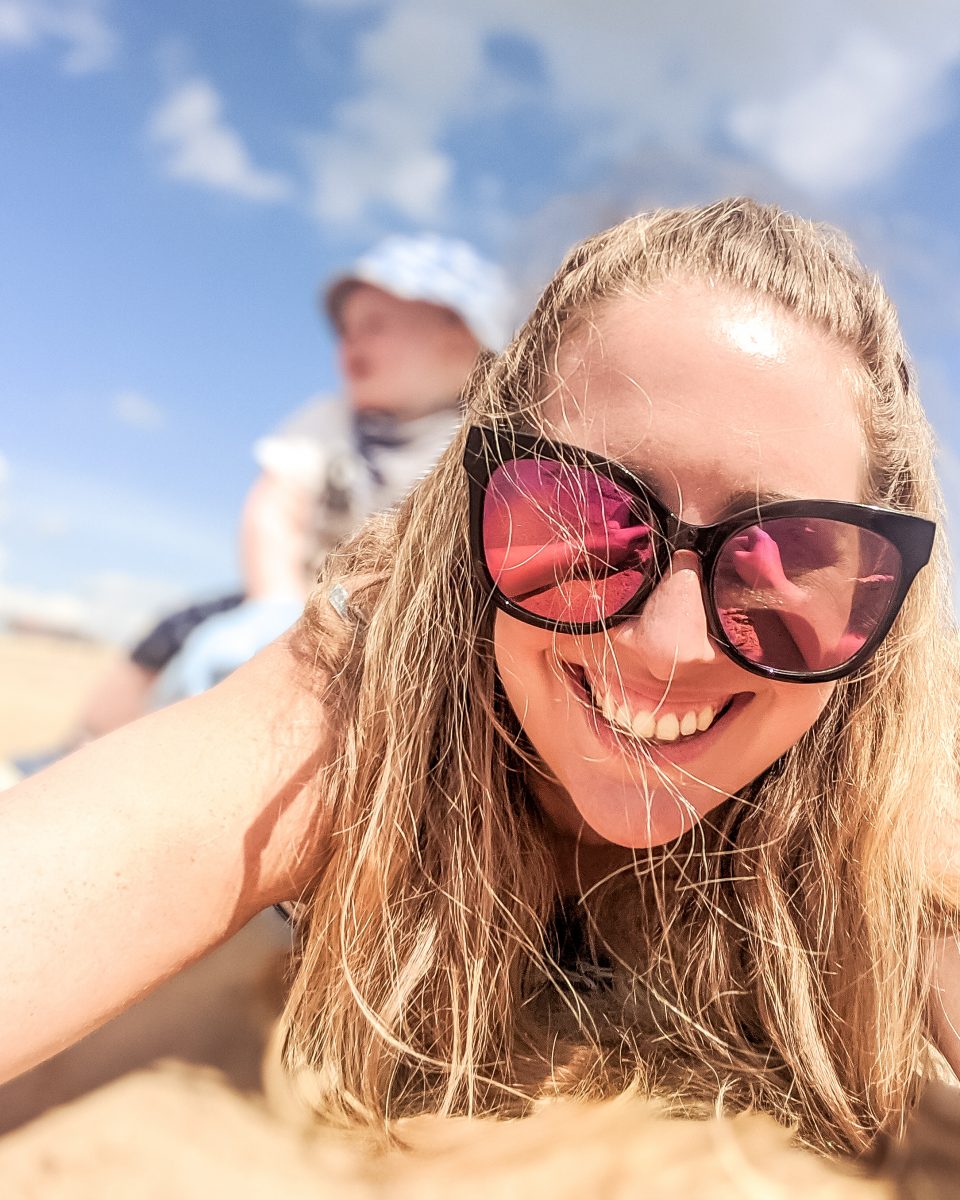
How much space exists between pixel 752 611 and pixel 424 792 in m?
0.63

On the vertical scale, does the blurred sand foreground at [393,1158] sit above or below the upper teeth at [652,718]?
below

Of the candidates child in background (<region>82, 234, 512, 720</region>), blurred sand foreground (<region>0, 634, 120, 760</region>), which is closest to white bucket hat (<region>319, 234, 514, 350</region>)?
child in background (<region>82, 234, 512, 720</region>)

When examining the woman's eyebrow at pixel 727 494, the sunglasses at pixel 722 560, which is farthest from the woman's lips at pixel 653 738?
the woman's eyebrow at pixel 727 494

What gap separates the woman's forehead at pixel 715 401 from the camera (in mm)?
1234

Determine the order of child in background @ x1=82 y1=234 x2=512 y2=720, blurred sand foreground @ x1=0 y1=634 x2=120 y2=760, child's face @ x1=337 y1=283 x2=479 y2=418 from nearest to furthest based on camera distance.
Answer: child in background @ x1=82 y1=234 x2=512 y2=720, child's face @ x1=337 y1=283 x2=479 y2=418, blurred sand foreground @ x1=0 y1=634 x2=120 y2=760

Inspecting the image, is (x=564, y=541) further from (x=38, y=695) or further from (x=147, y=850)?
(x=38, y=695)

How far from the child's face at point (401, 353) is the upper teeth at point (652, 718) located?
346 cm

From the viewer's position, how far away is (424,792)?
1.54 meters

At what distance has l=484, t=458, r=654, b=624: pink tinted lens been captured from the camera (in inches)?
49.9

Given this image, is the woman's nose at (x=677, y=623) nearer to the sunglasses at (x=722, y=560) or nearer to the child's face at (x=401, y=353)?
the sunglasses at (x=722, y=560)

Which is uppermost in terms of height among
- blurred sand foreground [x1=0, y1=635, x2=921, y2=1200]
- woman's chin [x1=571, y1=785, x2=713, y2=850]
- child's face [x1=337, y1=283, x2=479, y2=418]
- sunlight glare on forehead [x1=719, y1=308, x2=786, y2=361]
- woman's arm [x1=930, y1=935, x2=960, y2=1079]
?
child's face [x1=337, y1=283, x2=479, y2=418]

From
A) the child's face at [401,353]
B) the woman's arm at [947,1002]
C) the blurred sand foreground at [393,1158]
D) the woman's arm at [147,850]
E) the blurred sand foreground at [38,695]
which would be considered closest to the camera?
the woman's arm at [147,850]

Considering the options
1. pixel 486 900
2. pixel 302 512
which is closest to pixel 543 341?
pixel 486 900

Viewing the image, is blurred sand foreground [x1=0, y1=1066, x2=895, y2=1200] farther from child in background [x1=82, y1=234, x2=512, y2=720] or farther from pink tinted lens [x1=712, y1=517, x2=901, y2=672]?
child in background [x1=82, y1=234, x2=512, y2=720]
